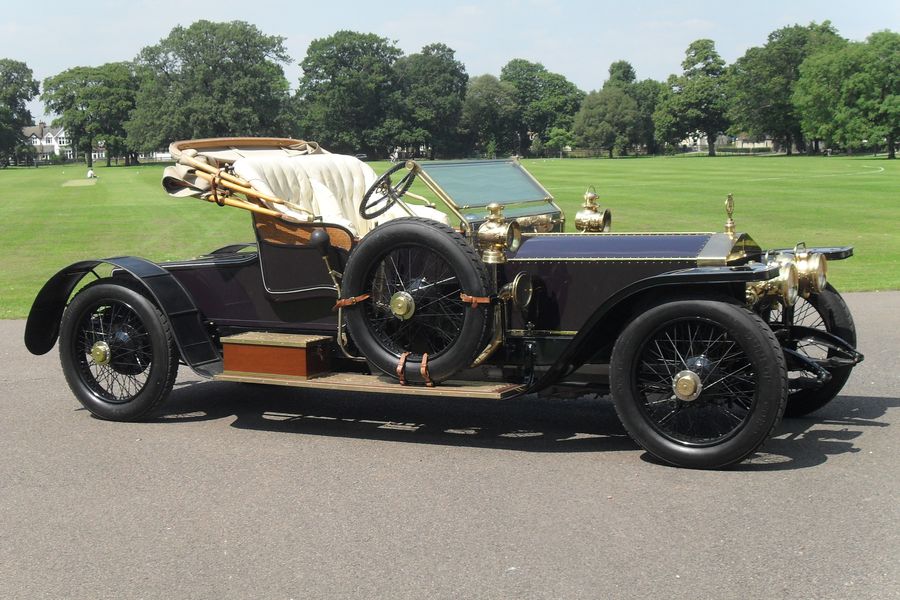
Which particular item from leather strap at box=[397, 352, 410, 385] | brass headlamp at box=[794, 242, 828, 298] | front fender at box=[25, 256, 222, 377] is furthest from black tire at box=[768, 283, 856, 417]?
front fender at box=[25, 256, 222, 377]

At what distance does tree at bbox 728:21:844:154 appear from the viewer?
9638 cm

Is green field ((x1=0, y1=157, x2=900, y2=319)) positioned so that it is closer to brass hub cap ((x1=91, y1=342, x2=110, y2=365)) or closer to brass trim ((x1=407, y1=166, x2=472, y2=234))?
brass hub cap ((x1=91, y1=342, x2=110, y2=365))

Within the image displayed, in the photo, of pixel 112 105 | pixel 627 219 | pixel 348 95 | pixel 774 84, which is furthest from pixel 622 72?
pixel 627 219

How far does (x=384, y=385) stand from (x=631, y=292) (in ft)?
5.04

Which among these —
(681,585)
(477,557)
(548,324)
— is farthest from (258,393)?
(681,585)

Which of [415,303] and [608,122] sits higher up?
[608,122]

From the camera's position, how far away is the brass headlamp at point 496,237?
17.5 feet

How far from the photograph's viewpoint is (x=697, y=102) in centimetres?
10606

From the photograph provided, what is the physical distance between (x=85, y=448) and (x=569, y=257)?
10.1 feet

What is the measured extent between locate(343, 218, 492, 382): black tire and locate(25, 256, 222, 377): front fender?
1225 millimetres

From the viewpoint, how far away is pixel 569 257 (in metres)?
5.42

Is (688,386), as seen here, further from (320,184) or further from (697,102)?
(697,102)

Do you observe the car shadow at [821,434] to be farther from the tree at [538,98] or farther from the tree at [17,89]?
the tree at [17,89]

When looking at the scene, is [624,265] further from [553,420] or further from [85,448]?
[85,448]
